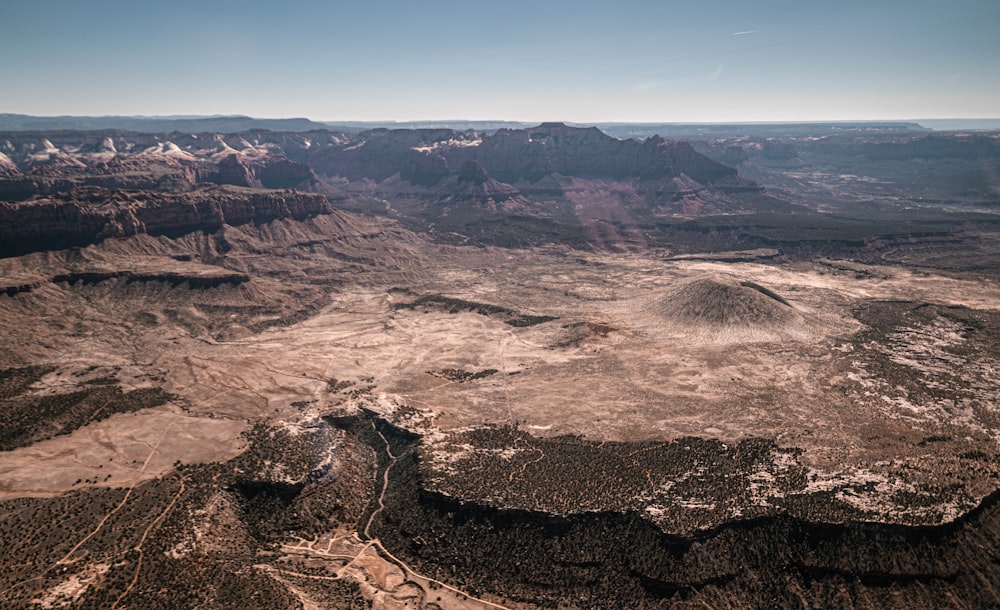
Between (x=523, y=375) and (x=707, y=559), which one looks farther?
(x=523, y=375)

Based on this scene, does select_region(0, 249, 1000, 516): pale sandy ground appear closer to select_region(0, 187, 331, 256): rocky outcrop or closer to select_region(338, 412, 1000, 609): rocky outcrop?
select_region(338, 412, 1000, 609): rocky outcrop

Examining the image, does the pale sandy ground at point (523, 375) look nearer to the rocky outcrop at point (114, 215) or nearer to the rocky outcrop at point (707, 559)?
the rocky outcrop at point (707, 559)

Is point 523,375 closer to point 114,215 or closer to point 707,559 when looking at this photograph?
point 707,559

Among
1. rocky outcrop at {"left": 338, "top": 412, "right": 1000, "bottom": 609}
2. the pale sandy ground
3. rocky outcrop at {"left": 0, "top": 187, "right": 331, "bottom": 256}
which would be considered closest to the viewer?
rocky outcrop at {"left": 338, "top": 412, "right": 1000, "bottom": 609}

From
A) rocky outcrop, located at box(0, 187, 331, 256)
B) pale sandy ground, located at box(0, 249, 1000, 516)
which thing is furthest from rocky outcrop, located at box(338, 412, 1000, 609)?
rocky outcrop, located at box(0, 187, 331, 256)

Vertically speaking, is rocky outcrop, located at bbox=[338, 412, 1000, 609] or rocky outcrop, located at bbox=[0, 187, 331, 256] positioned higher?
rocky outcrop, located at bbox=[0, 187, 331, 256]

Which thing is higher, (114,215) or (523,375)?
(114,215)

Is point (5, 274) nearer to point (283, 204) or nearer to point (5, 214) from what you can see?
point (5, 214)

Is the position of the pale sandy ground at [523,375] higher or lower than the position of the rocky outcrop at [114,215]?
lower

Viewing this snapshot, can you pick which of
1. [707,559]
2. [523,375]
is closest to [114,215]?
Result: [523,375]

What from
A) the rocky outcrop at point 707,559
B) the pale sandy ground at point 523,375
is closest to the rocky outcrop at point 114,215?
the pale sandy ground at point 523,375
